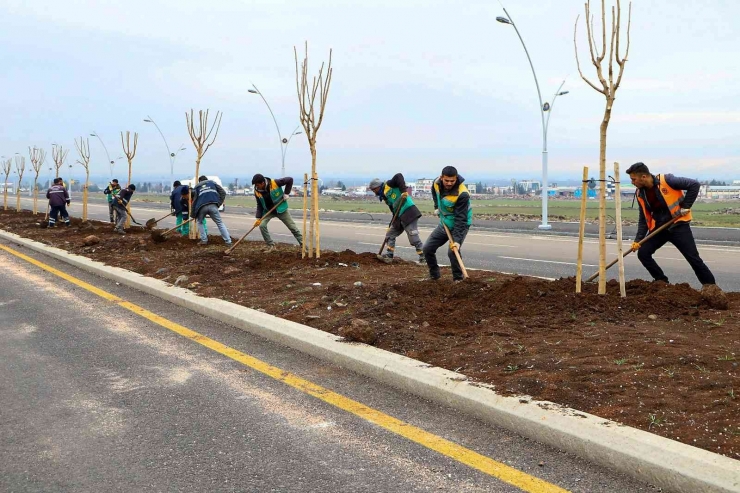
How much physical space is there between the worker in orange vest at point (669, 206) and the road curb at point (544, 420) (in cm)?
369

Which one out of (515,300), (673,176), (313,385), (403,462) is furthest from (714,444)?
(673,176)

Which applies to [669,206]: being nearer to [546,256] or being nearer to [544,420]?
[544,420]

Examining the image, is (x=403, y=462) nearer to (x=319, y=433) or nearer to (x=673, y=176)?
(x=319, y=433)

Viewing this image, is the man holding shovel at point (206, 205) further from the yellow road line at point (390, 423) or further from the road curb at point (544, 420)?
the road curb at point (544, 420)

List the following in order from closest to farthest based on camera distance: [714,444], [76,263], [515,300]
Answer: [714,444] → [515,300] → [76,263]

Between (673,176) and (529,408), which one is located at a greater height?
(673,176)

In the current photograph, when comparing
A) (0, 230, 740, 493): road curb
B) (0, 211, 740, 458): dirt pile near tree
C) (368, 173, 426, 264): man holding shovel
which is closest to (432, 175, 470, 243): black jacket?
(0, 211, 740, 458): dirt pile near tree

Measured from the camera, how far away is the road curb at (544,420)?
10.1ft

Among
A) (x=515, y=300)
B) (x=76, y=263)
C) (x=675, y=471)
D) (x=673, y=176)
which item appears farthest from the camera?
(x=76, y=263)

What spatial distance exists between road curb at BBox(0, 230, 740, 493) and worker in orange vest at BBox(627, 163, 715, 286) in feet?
12.1

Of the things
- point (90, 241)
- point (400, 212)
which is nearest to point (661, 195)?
point (400, 212)

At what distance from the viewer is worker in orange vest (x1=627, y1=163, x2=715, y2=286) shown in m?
7.24

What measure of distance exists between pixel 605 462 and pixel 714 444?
19.1 inches

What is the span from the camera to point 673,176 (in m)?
7.32
